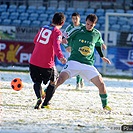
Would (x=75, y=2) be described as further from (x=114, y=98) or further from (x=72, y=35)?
(x=72, y=35)

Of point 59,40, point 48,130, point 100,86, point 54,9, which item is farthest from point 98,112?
point 54,9

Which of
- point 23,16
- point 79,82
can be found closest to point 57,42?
point 79,82

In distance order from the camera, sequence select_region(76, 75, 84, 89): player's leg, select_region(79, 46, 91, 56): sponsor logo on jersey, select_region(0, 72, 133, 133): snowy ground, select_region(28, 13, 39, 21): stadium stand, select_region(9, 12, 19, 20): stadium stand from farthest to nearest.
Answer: select_region(9, 12, 19, 20): stadium stand, select_region(28, 13, 39, 21): stadium stand, select_region(76, 75, 84, 89): player's leg, select_region(79, 46, 91, 56): sponsor logo on jersey, select_region(0, 72, 133, 133): snowy ground

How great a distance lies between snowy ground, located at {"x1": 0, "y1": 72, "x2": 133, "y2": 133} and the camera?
8195 mm

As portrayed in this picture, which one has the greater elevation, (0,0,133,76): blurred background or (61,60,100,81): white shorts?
(61,60,100,81): white shorts

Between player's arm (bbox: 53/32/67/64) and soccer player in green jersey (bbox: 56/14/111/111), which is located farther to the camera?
soccer player in green jersey (bbox: 56/14/111/111)

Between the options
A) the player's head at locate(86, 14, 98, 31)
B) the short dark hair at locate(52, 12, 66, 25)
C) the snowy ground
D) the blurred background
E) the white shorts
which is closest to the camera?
the snowy ground

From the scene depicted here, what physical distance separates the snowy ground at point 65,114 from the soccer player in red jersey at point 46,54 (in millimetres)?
476

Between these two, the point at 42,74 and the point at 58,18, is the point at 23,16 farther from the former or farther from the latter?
the point at 58,18

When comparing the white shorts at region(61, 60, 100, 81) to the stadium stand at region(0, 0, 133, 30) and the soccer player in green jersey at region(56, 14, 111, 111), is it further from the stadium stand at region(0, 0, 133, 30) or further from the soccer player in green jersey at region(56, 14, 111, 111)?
the stadium stand at region(0, 0, 133, 30)

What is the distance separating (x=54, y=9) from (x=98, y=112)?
2490 cm

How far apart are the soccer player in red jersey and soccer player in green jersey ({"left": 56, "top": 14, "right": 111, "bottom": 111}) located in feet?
0.88

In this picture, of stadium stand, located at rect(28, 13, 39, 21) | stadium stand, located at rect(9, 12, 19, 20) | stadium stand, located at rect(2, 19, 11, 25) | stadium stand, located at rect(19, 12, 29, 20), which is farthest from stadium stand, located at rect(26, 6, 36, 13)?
stadium stand, located at rect(2, 19, 11, 25)

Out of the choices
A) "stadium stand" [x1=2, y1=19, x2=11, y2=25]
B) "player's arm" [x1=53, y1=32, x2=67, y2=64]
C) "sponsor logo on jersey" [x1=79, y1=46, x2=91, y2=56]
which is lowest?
"stadium stand" [x1=2, y1=19, x2=11, y2=25]
